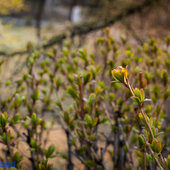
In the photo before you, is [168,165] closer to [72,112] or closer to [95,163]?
[95,163]

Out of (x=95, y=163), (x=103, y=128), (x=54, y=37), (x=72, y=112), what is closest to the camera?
(x=95, y=163)

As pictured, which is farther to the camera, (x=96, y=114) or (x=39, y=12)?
(x=39, y=12)

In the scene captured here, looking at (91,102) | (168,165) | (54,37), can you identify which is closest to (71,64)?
(91,102)

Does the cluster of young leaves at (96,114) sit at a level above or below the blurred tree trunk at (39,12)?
Answer: below

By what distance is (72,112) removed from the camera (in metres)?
1.08

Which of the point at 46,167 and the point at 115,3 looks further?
the point at 115,3

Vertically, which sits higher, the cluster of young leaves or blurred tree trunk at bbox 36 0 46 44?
blurred tree trunk at bbox 36 0 46 44

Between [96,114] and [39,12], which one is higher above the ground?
[39,12]

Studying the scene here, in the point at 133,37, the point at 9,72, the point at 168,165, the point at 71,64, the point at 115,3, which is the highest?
the point at 115,3

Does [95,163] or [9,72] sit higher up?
[9,72]

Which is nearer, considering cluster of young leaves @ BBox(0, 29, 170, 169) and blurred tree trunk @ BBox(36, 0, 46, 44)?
cluster of young leaves @ BBox(0, 29, 170, 169)

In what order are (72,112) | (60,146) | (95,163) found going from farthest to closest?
1. (60,146)
2. (72,112)
3. (95,163)

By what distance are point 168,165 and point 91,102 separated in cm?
32

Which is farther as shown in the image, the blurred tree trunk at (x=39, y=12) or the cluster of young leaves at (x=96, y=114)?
the blurred tree trunk at (x=39, y=12)
